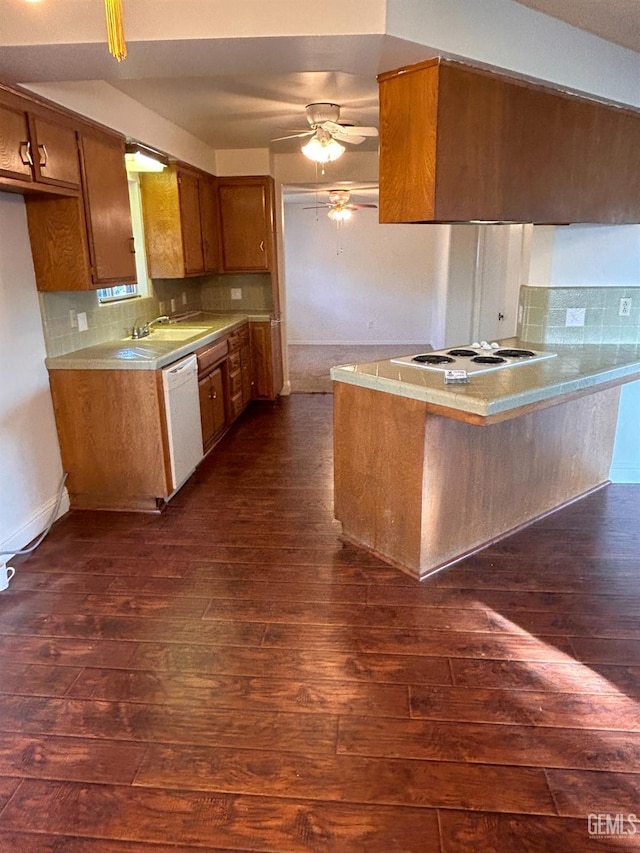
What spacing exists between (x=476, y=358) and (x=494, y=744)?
70.3 inches

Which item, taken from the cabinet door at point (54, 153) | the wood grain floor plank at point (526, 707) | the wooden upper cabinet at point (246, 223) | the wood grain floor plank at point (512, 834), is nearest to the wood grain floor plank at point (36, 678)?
the wood grain floor plank at point (526, 707)

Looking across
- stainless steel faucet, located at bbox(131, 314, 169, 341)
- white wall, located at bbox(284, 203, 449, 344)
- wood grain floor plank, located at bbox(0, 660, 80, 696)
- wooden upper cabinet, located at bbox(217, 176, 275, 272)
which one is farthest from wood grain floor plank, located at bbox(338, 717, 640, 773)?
white wall, located at bbox(284, 203, 449, 344)

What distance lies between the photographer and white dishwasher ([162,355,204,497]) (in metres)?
3.41

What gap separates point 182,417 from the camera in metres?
3.63

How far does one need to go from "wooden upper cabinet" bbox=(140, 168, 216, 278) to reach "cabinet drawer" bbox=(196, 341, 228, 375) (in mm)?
714

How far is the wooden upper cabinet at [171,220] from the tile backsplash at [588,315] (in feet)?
9.35

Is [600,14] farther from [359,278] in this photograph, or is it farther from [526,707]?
[359,278]

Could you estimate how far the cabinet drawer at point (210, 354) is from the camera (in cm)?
408

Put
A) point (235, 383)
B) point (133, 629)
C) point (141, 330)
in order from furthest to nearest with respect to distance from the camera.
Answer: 1. point (235, 383)
2. point (141, 330)
3. point (133, 629)

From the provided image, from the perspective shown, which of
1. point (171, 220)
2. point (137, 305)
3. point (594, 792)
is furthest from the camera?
point (171, 220)

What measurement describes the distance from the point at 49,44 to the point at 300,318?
7553 mm

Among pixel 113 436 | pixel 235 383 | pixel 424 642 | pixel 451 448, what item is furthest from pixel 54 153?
pixel 424 642

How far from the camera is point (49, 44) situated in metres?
2.11

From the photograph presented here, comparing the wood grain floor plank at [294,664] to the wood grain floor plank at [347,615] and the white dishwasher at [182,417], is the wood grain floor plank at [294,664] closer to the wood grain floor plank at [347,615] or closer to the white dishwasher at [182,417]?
the wood grain floor plank at [347,615]
